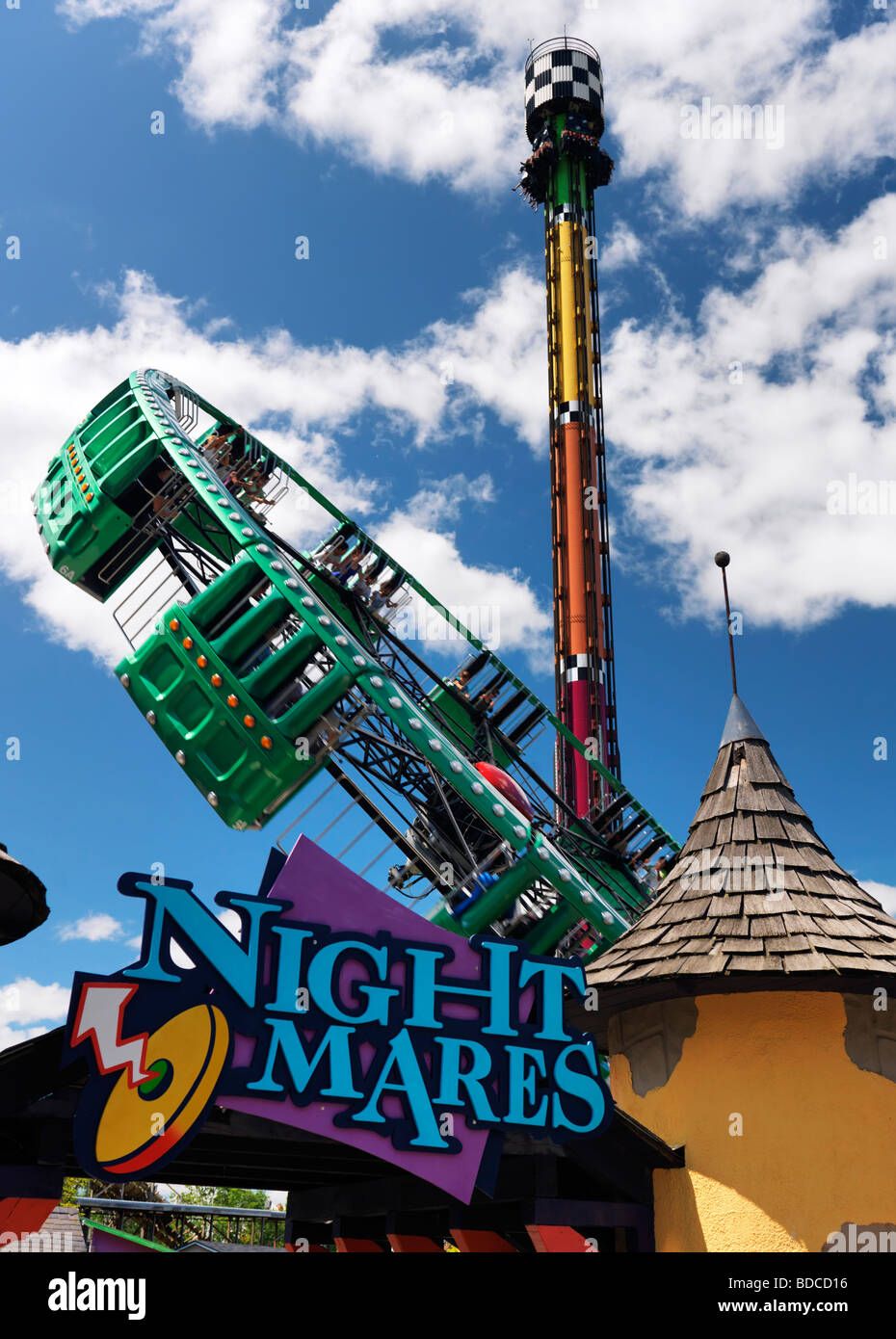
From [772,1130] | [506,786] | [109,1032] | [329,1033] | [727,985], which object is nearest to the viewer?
[109,1032]

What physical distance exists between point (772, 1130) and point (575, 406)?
31.5 metres

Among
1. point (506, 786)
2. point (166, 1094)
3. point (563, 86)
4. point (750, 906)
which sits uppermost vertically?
point (563, 86)

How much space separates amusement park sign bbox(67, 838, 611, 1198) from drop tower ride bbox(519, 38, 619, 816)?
24.9m

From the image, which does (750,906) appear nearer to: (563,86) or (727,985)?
(727,985)

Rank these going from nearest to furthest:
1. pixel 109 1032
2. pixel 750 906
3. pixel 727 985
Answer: pixel 109 1032
pixel 727 985
pixel 750 906

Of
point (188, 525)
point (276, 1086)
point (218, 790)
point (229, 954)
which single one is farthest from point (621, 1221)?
point (188, 525)

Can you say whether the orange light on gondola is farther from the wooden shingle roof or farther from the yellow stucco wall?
the yellow stucco wall

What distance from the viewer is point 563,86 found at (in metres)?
43.1

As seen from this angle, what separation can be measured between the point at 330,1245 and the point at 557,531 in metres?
27.2

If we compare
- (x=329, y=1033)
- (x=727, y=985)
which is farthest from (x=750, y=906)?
(x=329, y=1033)

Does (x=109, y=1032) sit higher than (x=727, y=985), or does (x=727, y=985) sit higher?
(x=727, y=985)

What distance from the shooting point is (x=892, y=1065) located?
884cm

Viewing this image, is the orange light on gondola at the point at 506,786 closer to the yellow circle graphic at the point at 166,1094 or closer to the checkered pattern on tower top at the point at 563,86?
the yellow circle graphic at the point at 166,1094
